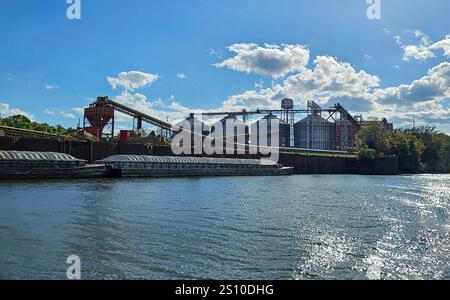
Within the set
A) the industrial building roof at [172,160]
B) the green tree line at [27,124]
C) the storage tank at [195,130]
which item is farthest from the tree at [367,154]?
the green tree line at [27,124]

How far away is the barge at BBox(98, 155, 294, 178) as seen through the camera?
216ft

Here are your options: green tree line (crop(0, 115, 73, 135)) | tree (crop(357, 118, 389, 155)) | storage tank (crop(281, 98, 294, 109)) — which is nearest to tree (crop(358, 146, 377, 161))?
tree (crop(357, 118, 389, 155))

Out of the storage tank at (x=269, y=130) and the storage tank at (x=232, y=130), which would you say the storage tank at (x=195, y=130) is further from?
the storage tank at (x=269, y=130)

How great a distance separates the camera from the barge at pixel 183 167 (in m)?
65.8

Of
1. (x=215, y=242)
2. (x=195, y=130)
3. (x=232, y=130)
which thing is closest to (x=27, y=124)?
(x=195, y=130)

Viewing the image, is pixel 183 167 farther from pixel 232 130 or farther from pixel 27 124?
pixel 232 130

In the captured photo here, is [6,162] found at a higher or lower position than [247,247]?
higher

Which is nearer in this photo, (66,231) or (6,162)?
(66,231)

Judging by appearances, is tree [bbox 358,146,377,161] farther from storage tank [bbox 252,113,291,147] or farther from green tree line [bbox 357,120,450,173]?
storage tank [bbox 252,113,291,147]
